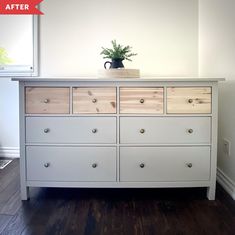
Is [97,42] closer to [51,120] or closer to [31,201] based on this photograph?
[51,120]

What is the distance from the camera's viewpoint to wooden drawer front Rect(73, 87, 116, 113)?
1.67 meters

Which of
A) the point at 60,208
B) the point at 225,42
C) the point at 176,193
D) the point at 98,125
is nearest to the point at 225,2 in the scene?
the point at 225,42

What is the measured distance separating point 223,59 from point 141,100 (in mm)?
811

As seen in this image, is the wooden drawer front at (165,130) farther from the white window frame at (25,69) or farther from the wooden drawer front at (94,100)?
the white window frame at (25,69)

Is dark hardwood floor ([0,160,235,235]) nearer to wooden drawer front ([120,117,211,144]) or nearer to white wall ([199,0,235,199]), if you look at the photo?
white wall ([199,0,235,199])

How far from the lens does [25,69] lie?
8.48ft

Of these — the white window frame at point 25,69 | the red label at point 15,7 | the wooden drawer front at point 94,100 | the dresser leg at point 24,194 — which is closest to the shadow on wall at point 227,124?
the wooden drawer front at point 94,100

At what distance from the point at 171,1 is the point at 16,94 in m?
1.88

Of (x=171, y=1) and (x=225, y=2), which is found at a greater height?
(x=171, y=1)

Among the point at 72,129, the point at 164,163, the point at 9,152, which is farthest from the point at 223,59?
the point at 9,152

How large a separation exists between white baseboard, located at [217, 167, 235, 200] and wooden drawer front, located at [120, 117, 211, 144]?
1.40 feet

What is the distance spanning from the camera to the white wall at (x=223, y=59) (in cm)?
182

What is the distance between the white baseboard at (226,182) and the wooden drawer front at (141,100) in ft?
2.60

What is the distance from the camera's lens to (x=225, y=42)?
191 cm
